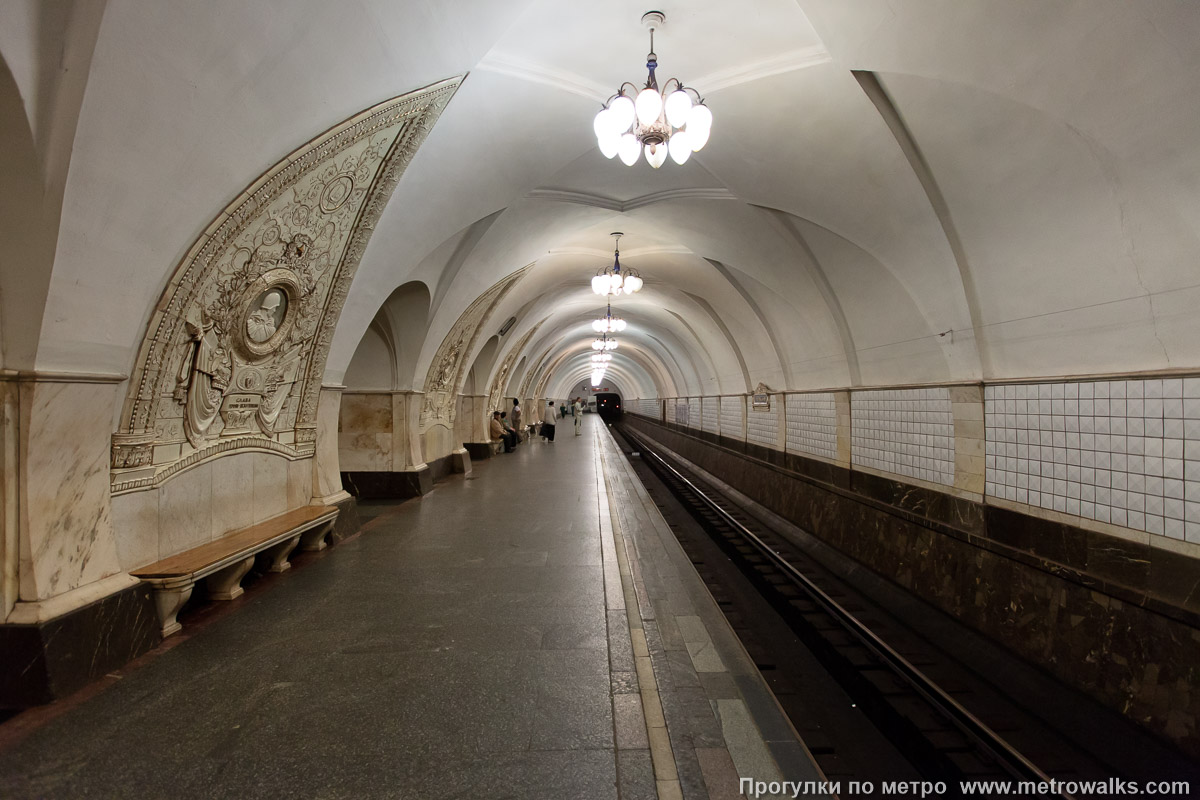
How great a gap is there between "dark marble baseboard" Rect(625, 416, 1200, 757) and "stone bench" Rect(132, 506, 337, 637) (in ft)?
18.6

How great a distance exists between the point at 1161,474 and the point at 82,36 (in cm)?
590

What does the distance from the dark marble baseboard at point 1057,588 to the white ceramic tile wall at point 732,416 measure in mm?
5926

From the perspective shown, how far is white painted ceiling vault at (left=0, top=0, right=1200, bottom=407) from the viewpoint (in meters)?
2.45

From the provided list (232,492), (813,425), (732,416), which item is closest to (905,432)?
(813,425)

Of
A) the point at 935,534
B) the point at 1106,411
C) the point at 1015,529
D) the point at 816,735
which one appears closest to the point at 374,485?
the point at 816,735

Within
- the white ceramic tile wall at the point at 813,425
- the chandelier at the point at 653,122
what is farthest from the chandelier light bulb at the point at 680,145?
the white ceramic tile wall at the point at 813,425

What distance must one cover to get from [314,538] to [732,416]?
10404 millimetres

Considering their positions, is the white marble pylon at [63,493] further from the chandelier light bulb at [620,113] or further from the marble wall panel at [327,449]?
the chandelier light bulb at [620,113]

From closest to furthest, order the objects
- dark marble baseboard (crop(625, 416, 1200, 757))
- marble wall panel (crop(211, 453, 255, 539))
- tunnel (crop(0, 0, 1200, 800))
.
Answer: tunnel (crop(0, 0, 1200, 800))
dark marble baseboard (crop(625, 416, 1200, 757))
marble wall panel (crop(211, 453, 255, 539))

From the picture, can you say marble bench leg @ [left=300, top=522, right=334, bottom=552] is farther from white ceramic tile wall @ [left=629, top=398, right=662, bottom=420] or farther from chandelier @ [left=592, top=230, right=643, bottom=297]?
white ceramic tile wall @ [left=629, top=398, right=662, bottom=420]

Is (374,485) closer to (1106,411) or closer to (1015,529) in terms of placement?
(1015,529)

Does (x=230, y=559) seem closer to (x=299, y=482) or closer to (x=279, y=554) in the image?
(x=279, y=554)

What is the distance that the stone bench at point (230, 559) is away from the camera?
3.36 m

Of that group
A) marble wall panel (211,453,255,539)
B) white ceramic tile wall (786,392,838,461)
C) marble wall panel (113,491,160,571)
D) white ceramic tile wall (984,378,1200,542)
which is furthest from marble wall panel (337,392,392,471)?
white ceramic tile wall (984,378,1200,542)
